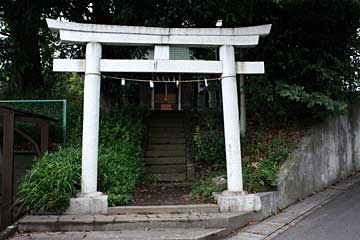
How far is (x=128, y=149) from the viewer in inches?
351

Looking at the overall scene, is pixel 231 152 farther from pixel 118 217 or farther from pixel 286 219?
pixel 118 217

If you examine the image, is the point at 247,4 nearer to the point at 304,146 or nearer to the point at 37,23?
the point at 304,146

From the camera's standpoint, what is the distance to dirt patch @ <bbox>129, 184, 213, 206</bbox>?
23.1 ft

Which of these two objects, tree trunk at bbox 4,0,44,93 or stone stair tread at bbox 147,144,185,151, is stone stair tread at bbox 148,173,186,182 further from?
tree trunk at bbox 4,0,44,93

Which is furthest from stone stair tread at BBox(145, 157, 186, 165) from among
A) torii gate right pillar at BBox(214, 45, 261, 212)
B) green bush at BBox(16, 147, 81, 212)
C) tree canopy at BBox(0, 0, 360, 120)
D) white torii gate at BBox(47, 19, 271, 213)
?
green bush at BBox(16, 147, 81, 212)

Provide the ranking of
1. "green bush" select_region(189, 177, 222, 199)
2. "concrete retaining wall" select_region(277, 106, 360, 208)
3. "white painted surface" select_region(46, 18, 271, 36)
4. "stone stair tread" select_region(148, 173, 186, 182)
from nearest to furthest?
1. "white painted surface" select_region(46, 18, 271, 36)
2. "green bush" select_region(189, 177, 222, 199)
3. "concrete retaining wall" select_region(277, 106, 360, 208)
4. "stone stair tread" select_region(148, 173, 186, 182)

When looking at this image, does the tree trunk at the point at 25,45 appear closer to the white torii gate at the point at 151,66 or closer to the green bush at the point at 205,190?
the white torii gate at the point at 151,66

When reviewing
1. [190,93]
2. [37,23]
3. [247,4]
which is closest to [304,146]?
[247,4]

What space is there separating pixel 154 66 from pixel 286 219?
3.77 metres

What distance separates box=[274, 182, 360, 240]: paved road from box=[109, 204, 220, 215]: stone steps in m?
1.29

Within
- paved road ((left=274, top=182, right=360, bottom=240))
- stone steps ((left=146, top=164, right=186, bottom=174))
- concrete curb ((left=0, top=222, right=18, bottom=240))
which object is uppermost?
stone steps ((left=146, top=164, right=186, bottom=174))

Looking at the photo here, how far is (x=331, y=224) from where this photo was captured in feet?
21.6

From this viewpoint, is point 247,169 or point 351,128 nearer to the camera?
point 247,169

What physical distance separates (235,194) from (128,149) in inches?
125
